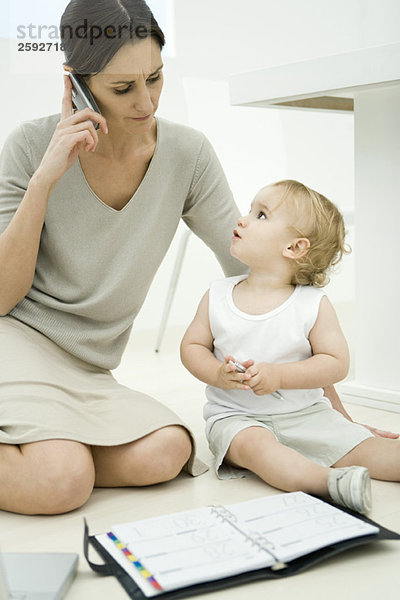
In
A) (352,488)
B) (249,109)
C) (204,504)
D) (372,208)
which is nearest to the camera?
(352,488)

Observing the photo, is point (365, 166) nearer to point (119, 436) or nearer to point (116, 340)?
point (116, 340)

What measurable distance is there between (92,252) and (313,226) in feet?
1.27

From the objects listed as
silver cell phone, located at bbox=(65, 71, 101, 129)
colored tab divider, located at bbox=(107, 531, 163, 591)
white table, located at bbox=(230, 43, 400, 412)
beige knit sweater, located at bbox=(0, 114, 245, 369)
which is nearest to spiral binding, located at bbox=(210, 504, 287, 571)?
colored tab divider, located at bbox=(107, 531, 163, 591)

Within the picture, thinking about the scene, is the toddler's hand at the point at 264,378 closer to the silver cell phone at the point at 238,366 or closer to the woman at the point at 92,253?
the silver cell phone at the point at 238,366

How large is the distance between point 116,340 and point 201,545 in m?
0.59

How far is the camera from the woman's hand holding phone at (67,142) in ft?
4.00

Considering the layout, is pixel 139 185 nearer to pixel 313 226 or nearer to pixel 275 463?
pixel 313 226

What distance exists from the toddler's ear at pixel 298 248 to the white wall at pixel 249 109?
108 cm

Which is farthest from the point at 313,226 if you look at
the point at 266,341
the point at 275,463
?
the point at 275,463

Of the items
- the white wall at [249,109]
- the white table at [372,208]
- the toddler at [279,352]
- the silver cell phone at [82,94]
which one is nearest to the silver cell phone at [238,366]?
the toddler at [279,352]

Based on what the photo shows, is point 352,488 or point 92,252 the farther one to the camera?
point 92,252

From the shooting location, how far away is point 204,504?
118cm

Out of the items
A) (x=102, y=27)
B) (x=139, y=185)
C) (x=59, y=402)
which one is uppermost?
(x=102, y=27)

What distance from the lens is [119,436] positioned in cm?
123
